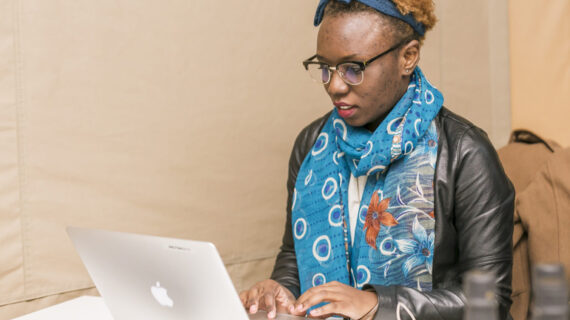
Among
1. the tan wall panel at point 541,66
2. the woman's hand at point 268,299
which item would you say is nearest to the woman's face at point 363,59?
the woman's hand at point 268,299

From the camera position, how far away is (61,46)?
1663 mm

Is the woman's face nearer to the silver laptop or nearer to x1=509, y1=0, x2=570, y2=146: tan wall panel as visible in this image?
the silver laptop

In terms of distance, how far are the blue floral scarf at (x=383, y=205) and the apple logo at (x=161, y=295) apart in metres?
0.66

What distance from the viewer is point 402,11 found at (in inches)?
57.9

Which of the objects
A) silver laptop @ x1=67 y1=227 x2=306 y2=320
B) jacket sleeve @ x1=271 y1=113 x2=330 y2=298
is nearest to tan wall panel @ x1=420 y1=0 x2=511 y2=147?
jacket sleeve @ x1=271 y1=113 x2=330 y2=298

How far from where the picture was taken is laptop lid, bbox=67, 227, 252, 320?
962 millimetres

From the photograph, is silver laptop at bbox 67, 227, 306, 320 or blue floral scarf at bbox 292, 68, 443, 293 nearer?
silver laptop at bbox 67, 227, 306, 320

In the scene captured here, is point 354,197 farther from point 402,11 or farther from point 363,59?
point 402,11

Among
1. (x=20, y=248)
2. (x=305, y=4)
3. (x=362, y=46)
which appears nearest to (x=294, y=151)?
(x=362, y=46)

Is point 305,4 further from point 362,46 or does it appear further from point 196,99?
point 362,46

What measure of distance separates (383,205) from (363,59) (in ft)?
1.30

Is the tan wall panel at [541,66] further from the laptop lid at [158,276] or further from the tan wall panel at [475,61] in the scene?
the laptop lid at [158,276]

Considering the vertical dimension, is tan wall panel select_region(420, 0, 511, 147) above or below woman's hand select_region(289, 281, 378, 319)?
above

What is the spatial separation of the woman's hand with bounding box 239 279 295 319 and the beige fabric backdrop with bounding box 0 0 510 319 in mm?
565
